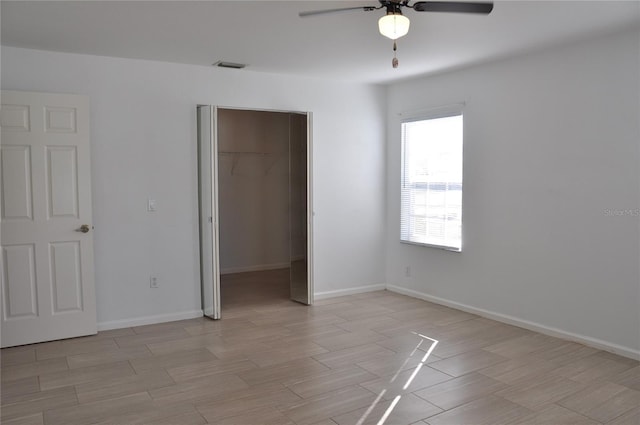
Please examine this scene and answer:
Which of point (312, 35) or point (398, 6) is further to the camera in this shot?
point (312, 35)

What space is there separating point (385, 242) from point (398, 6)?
145 inches

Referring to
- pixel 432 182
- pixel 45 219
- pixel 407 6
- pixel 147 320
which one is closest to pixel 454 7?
pixel 407 6

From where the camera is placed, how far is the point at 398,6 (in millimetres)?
3002

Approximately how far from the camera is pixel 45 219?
4.33 m

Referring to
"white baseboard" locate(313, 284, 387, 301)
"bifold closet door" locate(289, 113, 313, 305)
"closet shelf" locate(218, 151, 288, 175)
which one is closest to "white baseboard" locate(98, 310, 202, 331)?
"bifold closet door" locate(289, 113, 313, 305)

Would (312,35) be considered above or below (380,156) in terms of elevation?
above

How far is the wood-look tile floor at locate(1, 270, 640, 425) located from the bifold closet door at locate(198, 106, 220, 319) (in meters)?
0.27

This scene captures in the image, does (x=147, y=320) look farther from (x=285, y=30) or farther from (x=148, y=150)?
(x=285, y=30)

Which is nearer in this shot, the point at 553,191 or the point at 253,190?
the point at 553,191

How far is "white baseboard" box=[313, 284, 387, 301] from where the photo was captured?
5895mm

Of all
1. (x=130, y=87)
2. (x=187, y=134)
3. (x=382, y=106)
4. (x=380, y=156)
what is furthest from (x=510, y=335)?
(x=130, y=87)

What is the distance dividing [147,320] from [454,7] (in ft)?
12.5

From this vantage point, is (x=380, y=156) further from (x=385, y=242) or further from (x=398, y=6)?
(x=398, y=6)

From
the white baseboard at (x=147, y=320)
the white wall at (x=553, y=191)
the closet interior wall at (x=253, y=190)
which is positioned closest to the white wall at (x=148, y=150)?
the white baseboard at (x=147, y=320)
